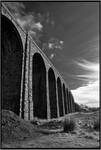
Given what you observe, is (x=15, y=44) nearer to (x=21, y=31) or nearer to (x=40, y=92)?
(x=21, y=31)

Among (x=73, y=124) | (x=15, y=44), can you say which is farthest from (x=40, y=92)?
(x=73, y=124)

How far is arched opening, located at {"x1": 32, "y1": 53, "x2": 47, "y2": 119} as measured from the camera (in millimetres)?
16234

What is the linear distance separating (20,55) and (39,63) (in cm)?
588

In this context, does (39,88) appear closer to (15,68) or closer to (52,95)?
(52,95)

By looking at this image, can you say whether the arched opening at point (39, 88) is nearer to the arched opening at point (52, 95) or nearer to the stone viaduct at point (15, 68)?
the arched opening at point (52, 95)

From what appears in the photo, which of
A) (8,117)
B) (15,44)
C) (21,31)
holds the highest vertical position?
(21,31)

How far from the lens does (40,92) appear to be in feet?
55.9

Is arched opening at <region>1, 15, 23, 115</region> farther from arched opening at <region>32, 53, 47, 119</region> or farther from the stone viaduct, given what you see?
arched opening at <region>32, 53, 47, 119</region>

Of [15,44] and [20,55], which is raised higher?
[15,44]

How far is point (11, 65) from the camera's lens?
11391 mm

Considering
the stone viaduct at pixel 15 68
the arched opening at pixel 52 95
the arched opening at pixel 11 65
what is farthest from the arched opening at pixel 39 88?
the arched opening at pixel 11 65

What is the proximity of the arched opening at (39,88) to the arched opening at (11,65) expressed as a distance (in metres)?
4.54

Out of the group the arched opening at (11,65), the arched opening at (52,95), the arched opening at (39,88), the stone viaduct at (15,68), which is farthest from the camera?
the arched opening at (52,95)

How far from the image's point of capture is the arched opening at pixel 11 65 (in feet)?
33.9
